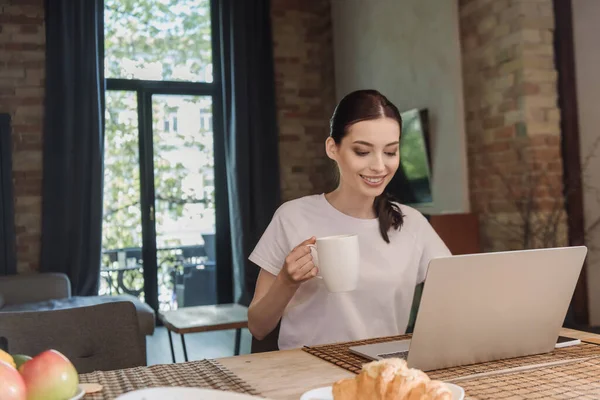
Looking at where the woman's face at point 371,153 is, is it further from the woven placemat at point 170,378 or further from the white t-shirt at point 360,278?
the woven placemat at point 170,378

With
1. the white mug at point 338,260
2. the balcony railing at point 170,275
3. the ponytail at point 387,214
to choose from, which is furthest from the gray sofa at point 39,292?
the white mug at point 338,260

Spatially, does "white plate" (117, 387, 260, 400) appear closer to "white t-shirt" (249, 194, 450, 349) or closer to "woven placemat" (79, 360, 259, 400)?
"woven placemat" (79, 360, 259, 400)

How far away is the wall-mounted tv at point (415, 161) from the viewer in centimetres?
406

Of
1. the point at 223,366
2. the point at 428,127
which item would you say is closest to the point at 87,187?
the point at 428,127

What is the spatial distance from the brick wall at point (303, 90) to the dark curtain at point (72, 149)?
5.14 ft

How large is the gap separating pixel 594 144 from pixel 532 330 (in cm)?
247

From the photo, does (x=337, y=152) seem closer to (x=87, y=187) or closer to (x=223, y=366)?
(x=223, y=366)

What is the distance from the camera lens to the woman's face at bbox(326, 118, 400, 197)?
60.0 inches

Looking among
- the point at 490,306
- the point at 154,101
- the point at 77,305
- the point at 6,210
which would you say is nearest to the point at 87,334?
the point at 490,306

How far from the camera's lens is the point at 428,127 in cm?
404

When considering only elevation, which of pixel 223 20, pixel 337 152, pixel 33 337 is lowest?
pixel 33 337

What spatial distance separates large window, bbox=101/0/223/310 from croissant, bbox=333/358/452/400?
15.5ft

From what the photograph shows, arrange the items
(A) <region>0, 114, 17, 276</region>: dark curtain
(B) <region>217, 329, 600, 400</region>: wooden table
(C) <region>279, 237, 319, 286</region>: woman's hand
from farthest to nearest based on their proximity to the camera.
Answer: (A) <region>0, 114, 17, 276</region>: dark curtain, (C) <region>279, 237, 319, 286</region>: woman's hand, (B) <region>217, 329, 600, 400</region>: wooden table

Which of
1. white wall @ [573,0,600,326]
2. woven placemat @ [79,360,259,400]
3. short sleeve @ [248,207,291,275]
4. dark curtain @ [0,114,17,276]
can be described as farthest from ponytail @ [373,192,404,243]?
dark curtain @ [0,114,17,276]
